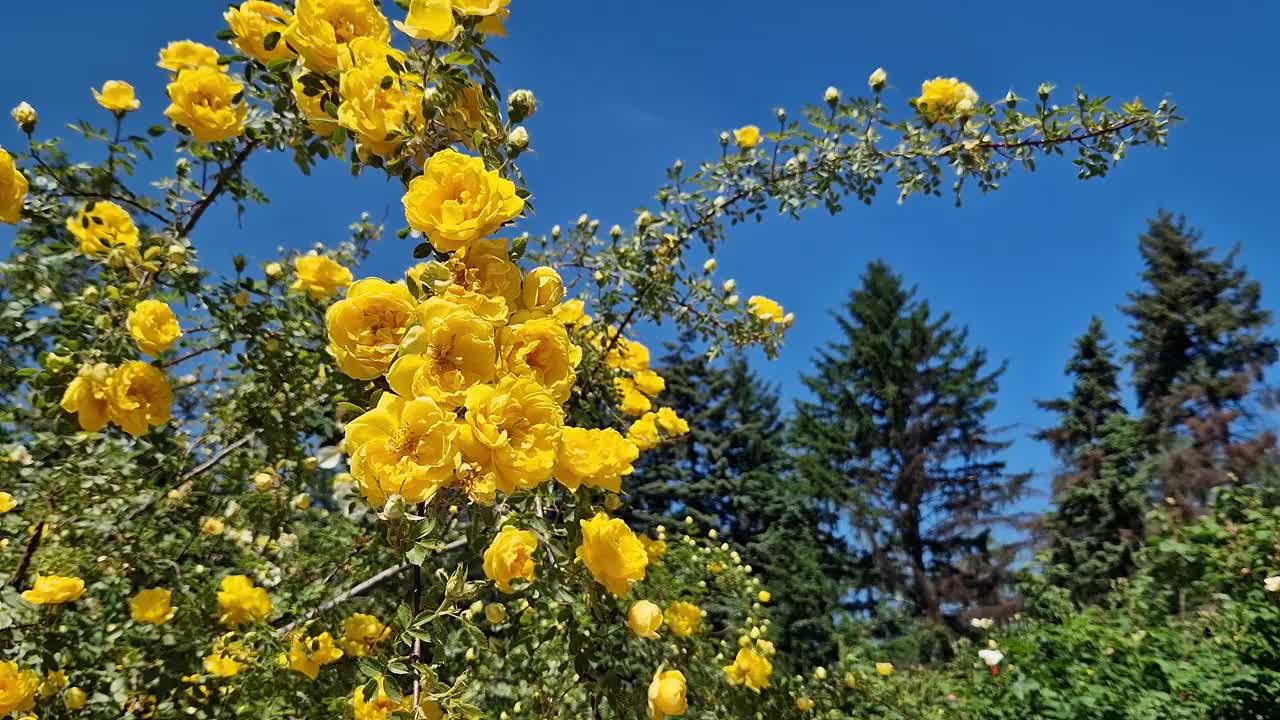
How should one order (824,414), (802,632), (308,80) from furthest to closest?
(824,414)
(802,632)
(308,80)

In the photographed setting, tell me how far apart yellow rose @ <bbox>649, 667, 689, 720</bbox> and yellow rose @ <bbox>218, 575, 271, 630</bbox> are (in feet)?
3.79

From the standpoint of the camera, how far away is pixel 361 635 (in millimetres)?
1693

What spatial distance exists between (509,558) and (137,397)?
91 centimetres

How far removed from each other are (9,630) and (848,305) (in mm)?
18658

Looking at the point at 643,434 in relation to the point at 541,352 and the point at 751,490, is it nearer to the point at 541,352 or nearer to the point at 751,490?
the point at 541,352

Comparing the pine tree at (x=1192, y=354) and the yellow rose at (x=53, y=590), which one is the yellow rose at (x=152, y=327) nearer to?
the yellow rose at (x=53, y=590)

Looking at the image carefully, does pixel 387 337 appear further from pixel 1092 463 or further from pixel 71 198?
pixel 1092 463

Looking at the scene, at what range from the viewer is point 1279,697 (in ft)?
8.56

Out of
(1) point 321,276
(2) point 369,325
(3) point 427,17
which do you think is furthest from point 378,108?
(1) point 321,276

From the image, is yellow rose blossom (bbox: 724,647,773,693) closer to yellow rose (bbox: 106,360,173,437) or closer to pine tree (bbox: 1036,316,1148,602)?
yellow rose (bbox: 106,360,173,437)

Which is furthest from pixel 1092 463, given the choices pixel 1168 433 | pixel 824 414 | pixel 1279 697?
pixel 1279 697

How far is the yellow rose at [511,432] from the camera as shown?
69cm

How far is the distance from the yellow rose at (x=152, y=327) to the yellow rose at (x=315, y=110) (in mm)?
717

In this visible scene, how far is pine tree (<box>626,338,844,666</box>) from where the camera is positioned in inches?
536
